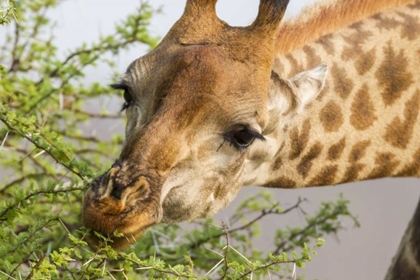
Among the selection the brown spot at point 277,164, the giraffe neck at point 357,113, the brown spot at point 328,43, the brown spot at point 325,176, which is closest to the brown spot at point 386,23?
the giraffe neck at point 357,113

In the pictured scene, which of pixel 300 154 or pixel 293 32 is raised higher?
pixel 293 32

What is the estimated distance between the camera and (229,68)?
180 inches

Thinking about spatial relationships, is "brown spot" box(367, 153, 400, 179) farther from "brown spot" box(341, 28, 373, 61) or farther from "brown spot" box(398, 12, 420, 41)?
"brown spot" box(398, 12, 420, 41)

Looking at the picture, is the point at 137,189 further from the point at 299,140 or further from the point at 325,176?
the point at 325,176

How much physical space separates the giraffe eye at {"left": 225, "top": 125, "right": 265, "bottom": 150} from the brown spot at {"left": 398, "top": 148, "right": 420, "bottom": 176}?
1512 mm

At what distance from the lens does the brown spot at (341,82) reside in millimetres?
5570

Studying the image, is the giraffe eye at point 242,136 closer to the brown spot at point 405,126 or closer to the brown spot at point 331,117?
the brown spot at point 331,117

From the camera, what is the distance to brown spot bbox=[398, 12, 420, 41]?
578 cm

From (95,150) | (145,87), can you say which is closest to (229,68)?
(145,87)

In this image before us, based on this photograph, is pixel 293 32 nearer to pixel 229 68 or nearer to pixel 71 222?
pixel 229 68

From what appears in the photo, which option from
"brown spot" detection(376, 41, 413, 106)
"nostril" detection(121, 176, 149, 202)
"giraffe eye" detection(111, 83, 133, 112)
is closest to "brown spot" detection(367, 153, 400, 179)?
"brown spot" detection(376, 41, 413, 106)

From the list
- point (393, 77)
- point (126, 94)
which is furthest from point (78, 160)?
point (393, 77)

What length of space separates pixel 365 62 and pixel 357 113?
1.12 feet

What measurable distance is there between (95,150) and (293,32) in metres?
2.14
